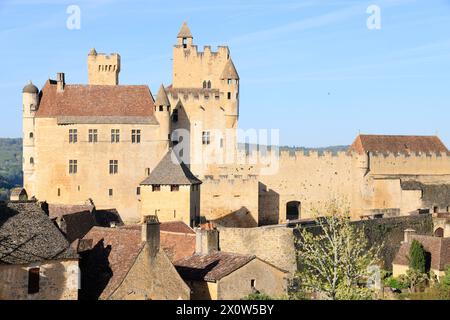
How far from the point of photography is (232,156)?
187 feet

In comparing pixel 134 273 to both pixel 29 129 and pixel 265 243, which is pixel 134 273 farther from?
pixel 29 129

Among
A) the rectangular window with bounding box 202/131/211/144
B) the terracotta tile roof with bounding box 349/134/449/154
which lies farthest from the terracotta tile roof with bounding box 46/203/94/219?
the terracotta tile roof with bounding box 349/134/449/154

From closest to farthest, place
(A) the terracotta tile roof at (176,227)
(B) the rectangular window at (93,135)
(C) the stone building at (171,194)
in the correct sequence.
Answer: (A) the terracotta tile roof at (176,227) < (C) the stone building at (171,194) < (B) the rectangular window at (93,135)

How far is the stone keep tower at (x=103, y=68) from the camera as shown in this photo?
62312 mm

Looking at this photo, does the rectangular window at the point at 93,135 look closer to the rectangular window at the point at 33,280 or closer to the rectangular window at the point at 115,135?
the rectangular window at the point at 115,135

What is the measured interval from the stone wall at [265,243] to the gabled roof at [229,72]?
20.7 meters

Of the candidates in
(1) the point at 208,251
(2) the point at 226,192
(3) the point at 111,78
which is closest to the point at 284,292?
(1) the point at 208,251

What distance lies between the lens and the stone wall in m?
38.1

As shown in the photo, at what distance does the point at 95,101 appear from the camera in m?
56.3

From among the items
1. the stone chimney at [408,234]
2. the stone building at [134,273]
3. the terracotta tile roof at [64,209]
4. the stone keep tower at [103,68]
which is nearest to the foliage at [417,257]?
the stone chimney at [408,234]

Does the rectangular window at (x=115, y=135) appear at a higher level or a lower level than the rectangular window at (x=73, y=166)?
higher

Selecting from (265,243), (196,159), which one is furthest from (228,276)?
(196,159)

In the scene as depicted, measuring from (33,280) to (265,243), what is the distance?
13.5 m
